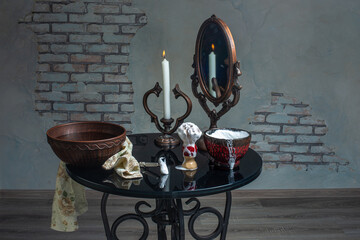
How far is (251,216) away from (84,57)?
1.35m

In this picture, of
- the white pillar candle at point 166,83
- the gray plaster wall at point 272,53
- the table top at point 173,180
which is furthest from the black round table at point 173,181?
the gray plaster wall at point 272,53

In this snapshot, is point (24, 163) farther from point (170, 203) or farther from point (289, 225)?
point (289, 225)

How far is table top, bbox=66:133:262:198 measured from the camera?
0.97m

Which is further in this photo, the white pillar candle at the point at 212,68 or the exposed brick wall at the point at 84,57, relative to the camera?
the exposed brick wall at the point at 84,57

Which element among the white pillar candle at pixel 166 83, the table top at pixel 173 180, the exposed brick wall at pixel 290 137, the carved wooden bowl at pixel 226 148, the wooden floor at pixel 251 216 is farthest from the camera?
the exposed brick wall at pixel 290 137

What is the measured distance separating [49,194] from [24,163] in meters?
0.25

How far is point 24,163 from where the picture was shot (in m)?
2.24

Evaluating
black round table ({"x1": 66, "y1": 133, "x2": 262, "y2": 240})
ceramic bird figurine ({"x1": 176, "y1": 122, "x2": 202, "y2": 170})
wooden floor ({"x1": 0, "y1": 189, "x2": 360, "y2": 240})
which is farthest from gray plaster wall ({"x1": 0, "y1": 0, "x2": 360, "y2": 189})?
ceramic bird figurine ({"x1": 176, "y1": 122, "x2": 202, "y2": 170})

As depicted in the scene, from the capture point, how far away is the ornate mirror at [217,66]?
1.28 metres

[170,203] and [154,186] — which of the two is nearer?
[154,186]

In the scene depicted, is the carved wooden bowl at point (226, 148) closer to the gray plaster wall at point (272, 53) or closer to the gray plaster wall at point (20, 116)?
the gray plaster wall at point (272, 53)

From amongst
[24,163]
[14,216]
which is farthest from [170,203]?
[24,163]

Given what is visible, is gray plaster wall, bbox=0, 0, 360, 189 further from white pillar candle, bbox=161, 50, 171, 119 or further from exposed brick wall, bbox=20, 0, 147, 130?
white pillar candle, bbox=161, 50, 171, 119

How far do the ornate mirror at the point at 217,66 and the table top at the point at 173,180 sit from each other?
0.82 feet
